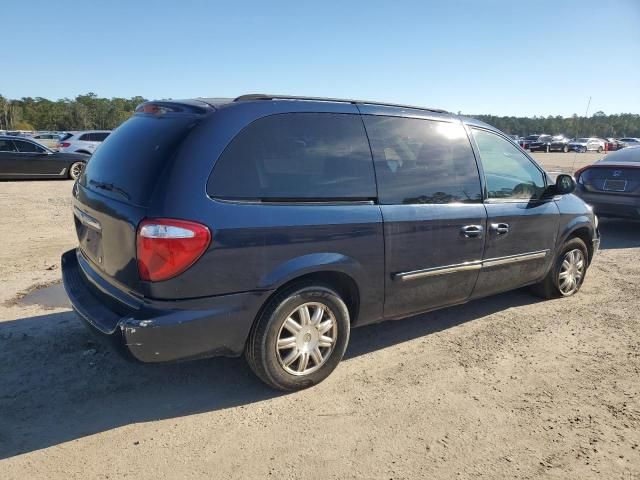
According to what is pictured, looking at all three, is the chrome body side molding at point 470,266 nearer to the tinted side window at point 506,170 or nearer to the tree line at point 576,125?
the tinted side window at point 506,170

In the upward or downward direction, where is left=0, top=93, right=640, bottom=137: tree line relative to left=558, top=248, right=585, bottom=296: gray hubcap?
upward

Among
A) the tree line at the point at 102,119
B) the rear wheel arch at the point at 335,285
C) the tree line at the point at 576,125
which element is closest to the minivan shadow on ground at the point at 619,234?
the rear wheel arch at the point at 335,285


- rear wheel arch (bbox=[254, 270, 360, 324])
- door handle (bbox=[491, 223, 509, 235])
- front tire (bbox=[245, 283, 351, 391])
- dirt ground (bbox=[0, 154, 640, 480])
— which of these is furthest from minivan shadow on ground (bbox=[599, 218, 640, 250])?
front tire (bbox=[245, 283, 351, 391])

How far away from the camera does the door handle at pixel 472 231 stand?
13.0ft

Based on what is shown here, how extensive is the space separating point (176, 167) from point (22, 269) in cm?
411

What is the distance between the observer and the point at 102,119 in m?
117

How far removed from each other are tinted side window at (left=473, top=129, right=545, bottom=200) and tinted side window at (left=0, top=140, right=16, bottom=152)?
14594 millimetres

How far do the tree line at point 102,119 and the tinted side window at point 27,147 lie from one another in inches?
3596

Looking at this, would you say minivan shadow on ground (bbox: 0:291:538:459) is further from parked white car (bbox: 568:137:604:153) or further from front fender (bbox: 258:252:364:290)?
parked white car (bbox: 568:137:604:153)

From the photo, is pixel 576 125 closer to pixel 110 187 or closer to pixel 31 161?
pixel 31 161

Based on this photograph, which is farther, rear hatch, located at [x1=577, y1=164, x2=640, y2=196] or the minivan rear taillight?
rear hatch, located at [x1=577, y1=164, x2=640, y2=196]

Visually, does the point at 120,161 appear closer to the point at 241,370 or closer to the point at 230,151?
the point at 230,151

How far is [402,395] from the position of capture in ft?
10.8

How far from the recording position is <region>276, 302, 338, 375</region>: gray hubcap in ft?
10.5
